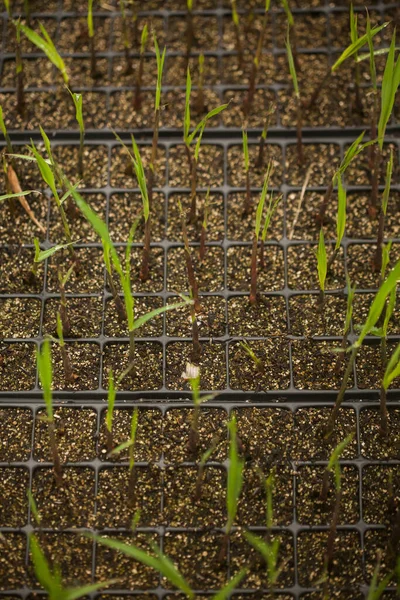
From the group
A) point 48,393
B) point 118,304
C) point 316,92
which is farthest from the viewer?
point 316,92

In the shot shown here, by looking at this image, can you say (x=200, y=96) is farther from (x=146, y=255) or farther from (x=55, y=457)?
(x=55, y=457)

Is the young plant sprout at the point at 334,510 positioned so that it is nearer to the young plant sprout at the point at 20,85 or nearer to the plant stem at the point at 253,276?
the plant stem at the point at 253,276

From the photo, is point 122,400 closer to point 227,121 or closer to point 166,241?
point 166,241

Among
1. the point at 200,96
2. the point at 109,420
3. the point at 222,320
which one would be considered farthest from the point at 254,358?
the point at 200,96

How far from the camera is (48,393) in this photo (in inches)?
35.9

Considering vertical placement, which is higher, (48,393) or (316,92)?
(316,92)

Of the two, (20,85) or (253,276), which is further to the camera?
(20,85)

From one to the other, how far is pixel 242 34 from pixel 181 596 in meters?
0.88

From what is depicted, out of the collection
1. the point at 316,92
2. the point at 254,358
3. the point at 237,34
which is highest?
the point at 237,34

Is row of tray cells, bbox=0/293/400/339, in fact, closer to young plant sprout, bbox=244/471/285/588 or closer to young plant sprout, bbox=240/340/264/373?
young plant sprout, bbox=240/340/264/373

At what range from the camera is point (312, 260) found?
1.21 meters

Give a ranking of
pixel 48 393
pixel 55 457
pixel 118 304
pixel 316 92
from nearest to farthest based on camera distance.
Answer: pixel 48 393 → pixel 55 457 → pixel 118 304 → pixel 316 92

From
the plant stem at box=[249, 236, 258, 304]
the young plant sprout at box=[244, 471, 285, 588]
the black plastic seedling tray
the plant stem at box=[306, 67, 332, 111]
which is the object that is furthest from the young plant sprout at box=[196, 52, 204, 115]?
the young plant sprout at box=[244, 471, 285, 588]

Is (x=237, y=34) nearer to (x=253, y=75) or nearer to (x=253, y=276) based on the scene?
(x=253, y=75)
